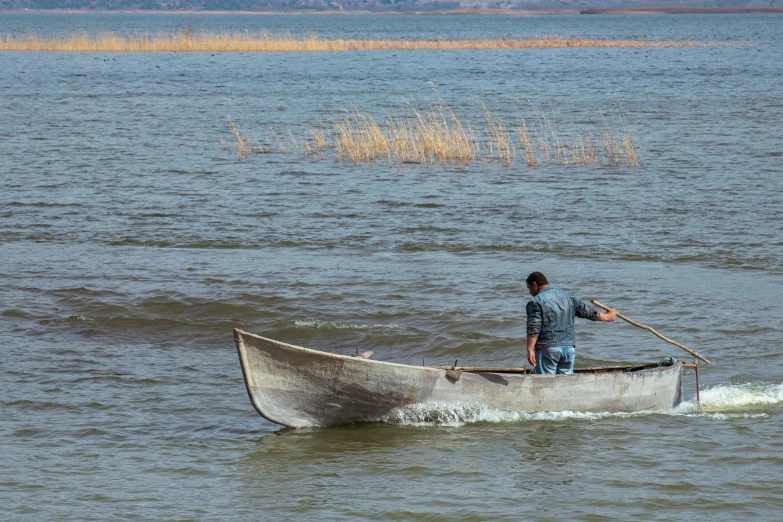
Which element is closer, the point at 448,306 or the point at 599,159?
the point at 448,306

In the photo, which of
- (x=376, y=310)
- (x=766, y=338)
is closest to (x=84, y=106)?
(x=376, y=310)

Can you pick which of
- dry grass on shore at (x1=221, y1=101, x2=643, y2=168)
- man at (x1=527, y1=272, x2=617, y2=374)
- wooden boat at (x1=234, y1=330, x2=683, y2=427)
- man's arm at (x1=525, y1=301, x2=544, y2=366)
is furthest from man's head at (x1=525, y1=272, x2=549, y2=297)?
dry grass on shore at (x1=221, y1=101, x2=643, y2=168)

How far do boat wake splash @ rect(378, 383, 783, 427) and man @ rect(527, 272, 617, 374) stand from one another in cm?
57

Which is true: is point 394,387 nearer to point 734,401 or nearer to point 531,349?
point 531,349

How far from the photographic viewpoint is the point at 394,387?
387 inches

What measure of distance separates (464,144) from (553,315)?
18376 mm

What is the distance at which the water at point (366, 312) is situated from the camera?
8852 millimetres

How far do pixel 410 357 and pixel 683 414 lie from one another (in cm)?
383

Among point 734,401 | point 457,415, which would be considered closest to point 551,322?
point 457,415

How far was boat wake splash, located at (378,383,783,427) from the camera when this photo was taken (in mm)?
10109

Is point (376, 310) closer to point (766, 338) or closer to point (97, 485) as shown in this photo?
point (766, 338)

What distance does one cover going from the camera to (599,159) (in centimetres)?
2756

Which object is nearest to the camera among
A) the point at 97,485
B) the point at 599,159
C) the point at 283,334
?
the point at 97,485

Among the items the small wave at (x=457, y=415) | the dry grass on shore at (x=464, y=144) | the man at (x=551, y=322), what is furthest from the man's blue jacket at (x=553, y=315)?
the dry grass on shore at (x=464, y=144)
